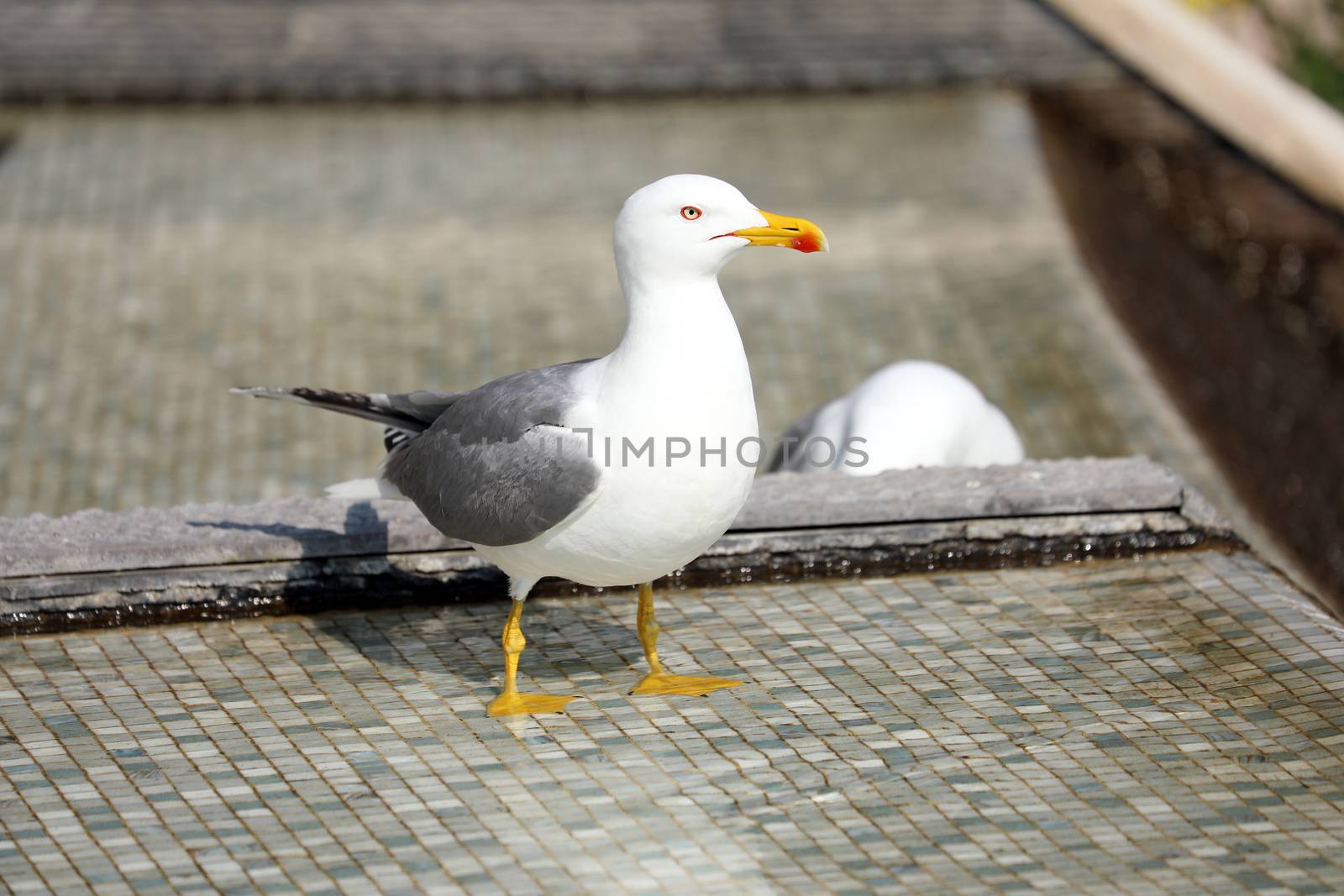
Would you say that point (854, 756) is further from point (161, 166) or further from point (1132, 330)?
point (161, 166)

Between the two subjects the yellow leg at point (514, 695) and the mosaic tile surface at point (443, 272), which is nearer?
the yellow leg at point (514, 695)

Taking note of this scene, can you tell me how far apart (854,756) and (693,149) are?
251 inches

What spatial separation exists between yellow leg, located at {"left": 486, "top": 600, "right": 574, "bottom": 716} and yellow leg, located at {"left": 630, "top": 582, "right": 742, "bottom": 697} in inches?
9.0

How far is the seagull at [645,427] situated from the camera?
3.40 meters

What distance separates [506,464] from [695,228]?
25.7 inches

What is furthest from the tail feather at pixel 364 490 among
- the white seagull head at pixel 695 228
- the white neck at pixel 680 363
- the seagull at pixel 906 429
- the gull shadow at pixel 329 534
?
the seagull at pixel 906 429

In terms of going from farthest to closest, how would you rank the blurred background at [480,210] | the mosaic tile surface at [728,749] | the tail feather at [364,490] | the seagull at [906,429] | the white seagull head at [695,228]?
the blurred background at [480,210], the seagull at [906,429], the tail feather at [364,490], the white seagull head at [695,228], the mosaic tile surface at [728,749]

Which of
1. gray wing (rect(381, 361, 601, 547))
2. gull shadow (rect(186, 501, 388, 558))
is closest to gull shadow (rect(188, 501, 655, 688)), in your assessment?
gull shadow (rect(186, 501, 388, 558))

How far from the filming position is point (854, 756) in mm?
3576

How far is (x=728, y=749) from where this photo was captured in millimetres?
3609

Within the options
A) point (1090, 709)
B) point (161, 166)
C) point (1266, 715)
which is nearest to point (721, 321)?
A: point (1090, 709)

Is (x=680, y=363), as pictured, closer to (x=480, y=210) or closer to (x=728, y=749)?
(x=728, y=749)

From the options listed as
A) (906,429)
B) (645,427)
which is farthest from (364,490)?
(906,429)

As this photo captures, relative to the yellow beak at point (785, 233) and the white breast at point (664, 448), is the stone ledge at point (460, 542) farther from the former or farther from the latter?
the yellow beak at point (785, 233)
